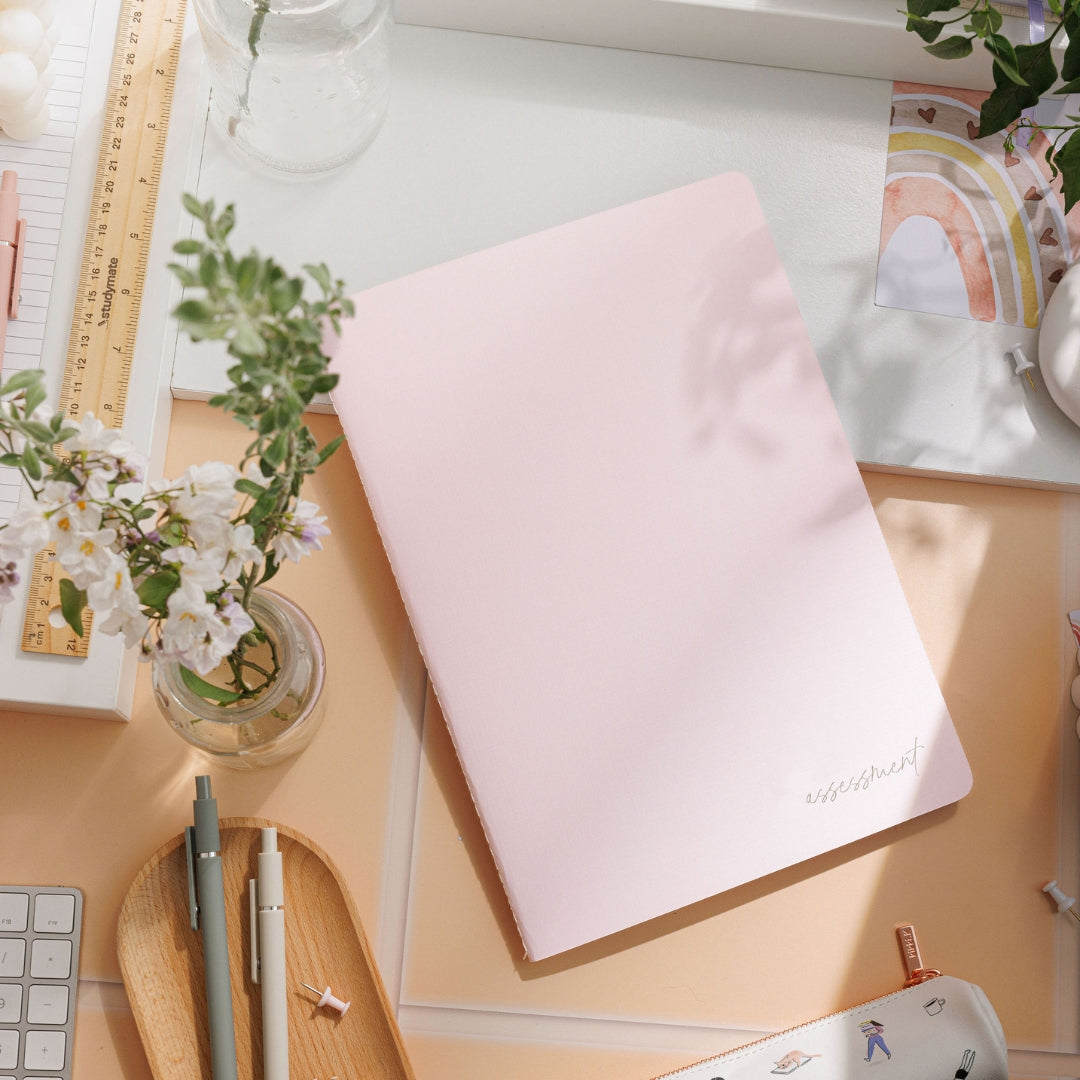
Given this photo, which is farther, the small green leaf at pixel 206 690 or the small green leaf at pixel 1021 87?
the small green leaf at pixel 1021 87

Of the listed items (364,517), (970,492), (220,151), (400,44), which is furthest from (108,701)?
(970,492)

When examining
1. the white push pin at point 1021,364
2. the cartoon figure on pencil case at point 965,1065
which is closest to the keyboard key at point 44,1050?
the cartoon figure on pencil case at point 965,1065

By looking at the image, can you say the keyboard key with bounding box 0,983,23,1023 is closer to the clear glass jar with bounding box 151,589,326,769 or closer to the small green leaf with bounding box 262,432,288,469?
the clear glass jar with bounding box 151,589,326,769

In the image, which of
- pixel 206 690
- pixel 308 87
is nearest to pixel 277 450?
pixel 206 690

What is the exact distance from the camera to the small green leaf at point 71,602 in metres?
0.43

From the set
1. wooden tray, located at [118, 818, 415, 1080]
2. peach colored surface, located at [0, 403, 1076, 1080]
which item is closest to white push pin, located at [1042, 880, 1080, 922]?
peach colored surface, located at [0, 403, 1076, 1080]

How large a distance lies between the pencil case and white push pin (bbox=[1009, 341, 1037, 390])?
0.43 m

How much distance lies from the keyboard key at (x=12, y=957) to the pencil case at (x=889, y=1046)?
42cm

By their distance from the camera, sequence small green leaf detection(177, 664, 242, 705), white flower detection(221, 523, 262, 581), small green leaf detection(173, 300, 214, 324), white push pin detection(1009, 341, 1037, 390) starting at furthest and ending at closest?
white push pin detection(1009, 341, 1037, 390) < small green leaf detection(177, 664, 242, 705) < white flower detection(221, 523, 262, 581) < small green leaf detection(173, 300, 214, 324)

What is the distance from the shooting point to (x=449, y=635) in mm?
661

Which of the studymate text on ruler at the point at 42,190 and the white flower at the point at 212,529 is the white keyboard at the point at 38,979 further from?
the white flower at the point at 212,529

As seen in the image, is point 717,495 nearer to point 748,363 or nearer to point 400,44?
point 748,363

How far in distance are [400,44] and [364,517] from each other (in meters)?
0.35

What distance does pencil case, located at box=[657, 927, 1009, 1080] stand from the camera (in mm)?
645
